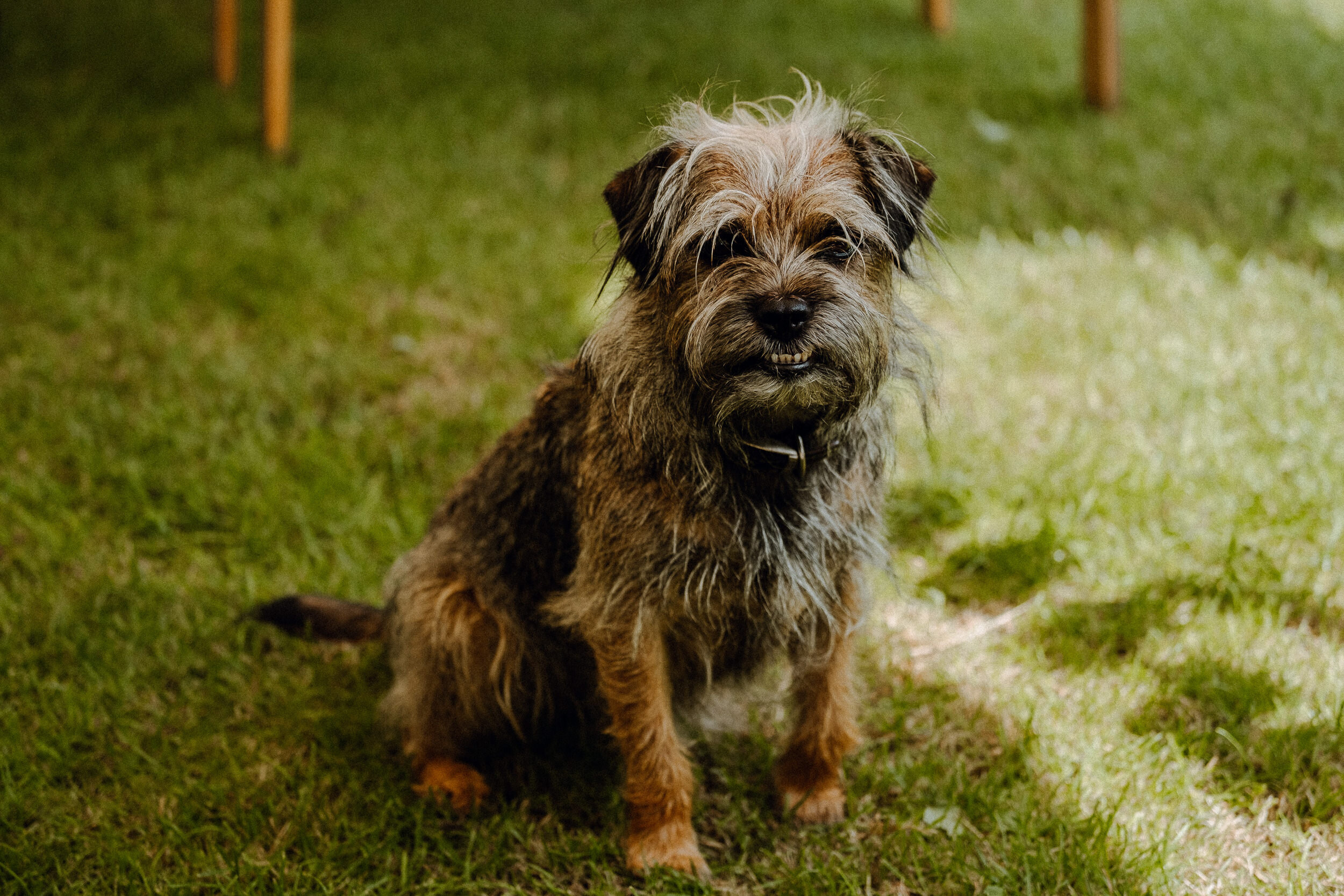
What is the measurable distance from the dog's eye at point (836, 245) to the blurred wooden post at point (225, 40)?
20.2 ft

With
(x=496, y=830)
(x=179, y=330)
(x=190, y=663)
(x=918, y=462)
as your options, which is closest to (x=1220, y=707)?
(x=918, y=462)

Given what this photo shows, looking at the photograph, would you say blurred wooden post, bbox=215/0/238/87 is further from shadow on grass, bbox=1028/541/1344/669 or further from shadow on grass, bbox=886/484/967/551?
shadow on grass, bbox=1028/541/1344/669

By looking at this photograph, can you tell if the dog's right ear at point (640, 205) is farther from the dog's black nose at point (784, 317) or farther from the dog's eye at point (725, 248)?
the dog's black nose at point (784, 317)

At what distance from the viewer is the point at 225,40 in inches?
271

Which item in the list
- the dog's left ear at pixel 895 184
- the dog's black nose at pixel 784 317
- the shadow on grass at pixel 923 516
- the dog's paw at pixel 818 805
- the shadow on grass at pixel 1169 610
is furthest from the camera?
the shadow on grass at pixel 923 516

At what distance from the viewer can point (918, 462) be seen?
12.3 feet

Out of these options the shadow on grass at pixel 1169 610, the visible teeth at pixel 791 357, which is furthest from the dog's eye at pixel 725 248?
the shadow on grass at pixel 1169 610

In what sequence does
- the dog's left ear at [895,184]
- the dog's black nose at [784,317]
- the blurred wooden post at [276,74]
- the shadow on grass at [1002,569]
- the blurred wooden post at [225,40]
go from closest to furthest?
the dog's black nose at [784,317] → the dog's left ear at [895,184] → the shadow on grass at [1002,569] → the blurred wooden post at [276,74] → the blurred wooden post at [225,40]

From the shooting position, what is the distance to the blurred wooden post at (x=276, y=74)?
5.68m

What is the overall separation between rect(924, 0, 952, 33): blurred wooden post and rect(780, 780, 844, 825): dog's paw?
6521mm

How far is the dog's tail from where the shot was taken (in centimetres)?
292

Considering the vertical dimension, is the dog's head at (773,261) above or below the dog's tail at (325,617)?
above

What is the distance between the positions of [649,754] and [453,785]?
0.58m

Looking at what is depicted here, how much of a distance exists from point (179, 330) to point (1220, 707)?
4277mm
